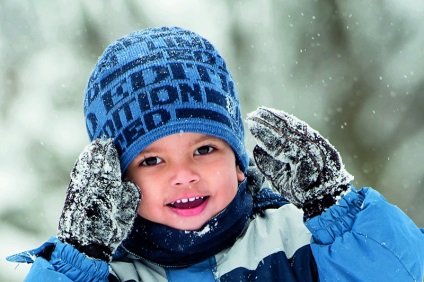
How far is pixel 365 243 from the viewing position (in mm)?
2168

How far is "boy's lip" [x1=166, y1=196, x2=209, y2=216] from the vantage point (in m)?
2.28

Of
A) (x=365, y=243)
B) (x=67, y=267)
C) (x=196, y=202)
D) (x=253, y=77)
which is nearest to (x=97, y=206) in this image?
(x=67, y=267)

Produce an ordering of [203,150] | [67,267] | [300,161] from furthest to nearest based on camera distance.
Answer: [203,150]
[300,161]
[67,267]

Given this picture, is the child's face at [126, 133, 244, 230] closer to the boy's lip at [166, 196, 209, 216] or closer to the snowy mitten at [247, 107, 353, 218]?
the boy's lip at [166, 196, 209, 216]

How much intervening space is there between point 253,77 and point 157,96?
7.24 meters

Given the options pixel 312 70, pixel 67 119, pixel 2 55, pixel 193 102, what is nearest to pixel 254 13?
pixel 312 70

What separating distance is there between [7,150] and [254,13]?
4088 mm

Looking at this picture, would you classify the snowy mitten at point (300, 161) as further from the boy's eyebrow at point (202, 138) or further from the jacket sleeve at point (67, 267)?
the jacket sleeve at point (67, 267)

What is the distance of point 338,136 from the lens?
838cm

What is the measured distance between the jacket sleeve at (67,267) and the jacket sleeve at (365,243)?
658 millimetres

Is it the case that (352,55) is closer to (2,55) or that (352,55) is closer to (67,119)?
(67,119)

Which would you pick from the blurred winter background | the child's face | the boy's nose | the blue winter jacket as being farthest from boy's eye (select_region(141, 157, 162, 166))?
the blurred winter background

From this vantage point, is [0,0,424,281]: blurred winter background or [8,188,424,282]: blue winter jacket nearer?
[8,188,424,282]: blue winter jacket

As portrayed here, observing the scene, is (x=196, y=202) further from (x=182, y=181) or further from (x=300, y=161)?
(x=300, y=161)
